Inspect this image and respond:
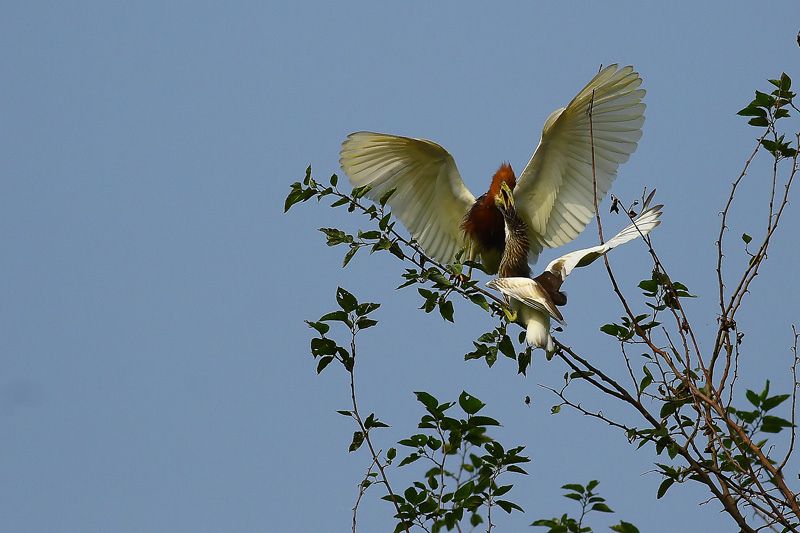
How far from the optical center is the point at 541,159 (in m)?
5.35

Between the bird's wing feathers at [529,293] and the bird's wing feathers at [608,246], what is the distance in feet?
0.71

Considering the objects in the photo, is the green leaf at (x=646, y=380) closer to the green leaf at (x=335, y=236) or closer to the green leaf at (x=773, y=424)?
the green leaf at (x=773, y=424)

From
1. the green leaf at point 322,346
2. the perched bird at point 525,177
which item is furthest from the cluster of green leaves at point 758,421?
the perched bird at point 525,177

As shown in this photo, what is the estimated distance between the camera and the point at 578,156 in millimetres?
5320

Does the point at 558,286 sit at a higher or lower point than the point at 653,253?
higher

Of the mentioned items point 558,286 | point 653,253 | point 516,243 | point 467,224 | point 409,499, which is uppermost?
point 467,224

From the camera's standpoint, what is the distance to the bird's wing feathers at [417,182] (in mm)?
5352

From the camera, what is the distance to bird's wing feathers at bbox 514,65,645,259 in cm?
503

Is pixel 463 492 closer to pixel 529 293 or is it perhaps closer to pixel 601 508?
pixel 601 508

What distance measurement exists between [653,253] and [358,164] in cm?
267

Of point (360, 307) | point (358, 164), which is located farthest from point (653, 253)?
point (358, 164)

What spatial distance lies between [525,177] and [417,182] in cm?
74

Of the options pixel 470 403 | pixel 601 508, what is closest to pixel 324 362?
pixel 470 403

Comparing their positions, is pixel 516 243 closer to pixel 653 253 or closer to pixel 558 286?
pixel 558 286
